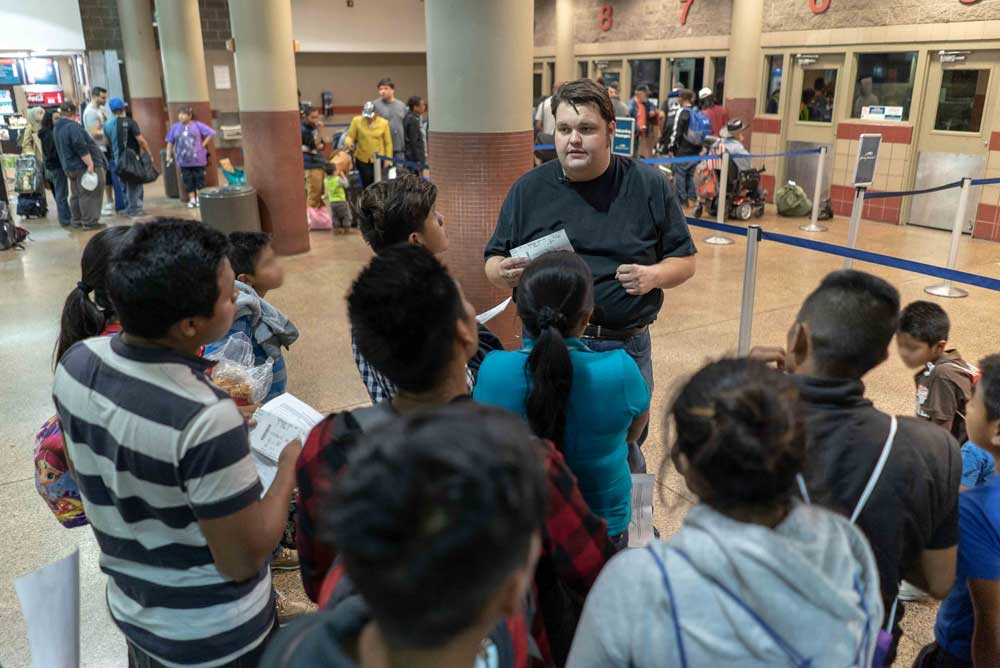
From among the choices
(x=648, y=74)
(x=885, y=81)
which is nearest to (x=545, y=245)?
(x=885, y=81)

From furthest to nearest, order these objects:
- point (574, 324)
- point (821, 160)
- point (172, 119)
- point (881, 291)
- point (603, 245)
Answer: point (172, 119), point (821, 160), point (603, 245), point (574, 324), point (881, 291)

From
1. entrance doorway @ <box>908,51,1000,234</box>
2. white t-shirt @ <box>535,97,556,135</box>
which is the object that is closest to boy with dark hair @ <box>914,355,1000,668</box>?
white t-shirt @ <box>535,97,556,135</box>

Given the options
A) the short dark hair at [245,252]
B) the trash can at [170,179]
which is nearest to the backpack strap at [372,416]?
the short dark hair at [245,252]

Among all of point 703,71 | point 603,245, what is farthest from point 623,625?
point 703,71

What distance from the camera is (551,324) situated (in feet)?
6.27

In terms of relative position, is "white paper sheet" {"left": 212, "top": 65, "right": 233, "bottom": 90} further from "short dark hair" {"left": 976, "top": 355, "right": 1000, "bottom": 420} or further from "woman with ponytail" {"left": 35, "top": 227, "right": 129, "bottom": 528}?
"short dark hair" {"left": 976, "top": 355, "right": 1000, "bottom": 420}

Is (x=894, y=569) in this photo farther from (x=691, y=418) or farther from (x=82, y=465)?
(x=82, y=465)

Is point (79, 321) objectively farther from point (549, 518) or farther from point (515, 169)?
point (515, 169)

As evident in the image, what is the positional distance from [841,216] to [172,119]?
11.1 meters

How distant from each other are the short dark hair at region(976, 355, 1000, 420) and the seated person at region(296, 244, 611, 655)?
1098mm

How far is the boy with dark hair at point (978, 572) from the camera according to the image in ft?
5.40

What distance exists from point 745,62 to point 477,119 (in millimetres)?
8023

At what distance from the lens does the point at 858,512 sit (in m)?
1.47

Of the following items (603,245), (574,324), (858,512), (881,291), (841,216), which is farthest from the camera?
(841,216)
